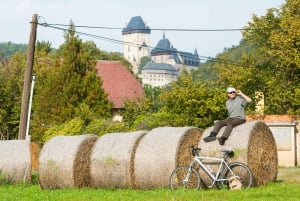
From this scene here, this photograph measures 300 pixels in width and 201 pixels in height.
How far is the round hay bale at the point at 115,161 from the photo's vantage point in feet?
55.7

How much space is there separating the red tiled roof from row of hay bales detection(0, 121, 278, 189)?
132 ft

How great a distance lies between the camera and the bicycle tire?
15834 mm

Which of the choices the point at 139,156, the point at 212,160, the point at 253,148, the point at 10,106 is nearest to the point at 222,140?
the point at 212,160

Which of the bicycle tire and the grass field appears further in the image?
the bicycle tire

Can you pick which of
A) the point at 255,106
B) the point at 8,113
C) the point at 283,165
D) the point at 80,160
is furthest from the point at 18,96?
the point at 80,160

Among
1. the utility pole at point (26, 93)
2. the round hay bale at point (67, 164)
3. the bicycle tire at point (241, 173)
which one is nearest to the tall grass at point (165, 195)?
the bicycle tire at point (241, 173)

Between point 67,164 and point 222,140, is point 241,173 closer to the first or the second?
point 222,140

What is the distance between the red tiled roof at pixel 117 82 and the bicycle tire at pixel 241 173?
139ft

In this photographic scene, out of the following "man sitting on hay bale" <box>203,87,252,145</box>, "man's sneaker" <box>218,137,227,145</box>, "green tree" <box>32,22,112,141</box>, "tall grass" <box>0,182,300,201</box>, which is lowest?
"tall grass" <box>0,182,300,201</box>

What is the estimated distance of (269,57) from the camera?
4484 centimetres

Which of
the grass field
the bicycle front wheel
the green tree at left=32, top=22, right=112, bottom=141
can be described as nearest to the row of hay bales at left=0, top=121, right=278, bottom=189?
the bicycle front wheel

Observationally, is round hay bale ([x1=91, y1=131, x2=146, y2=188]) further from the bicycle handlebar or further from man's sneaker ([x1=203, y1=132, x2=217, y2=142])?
man's sneaker ([x1=203, y1=132, x2=217, y2=142])

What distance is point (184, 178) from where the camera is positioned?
16.0 m

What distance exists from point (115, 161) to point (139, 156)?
664 mm
